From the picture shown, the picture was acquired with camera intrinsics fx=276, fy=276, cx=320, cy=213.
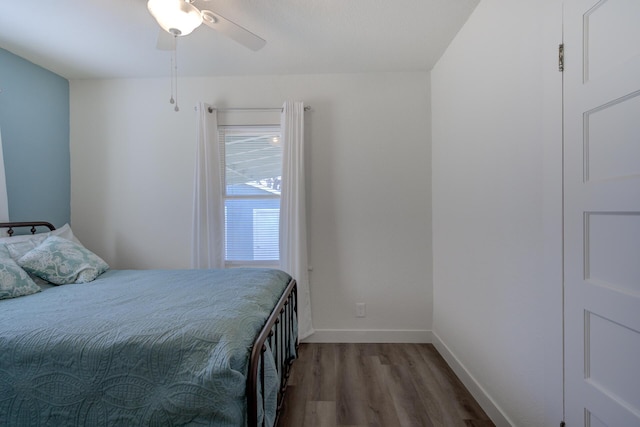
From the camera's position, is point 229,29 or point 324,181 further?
point 324,181

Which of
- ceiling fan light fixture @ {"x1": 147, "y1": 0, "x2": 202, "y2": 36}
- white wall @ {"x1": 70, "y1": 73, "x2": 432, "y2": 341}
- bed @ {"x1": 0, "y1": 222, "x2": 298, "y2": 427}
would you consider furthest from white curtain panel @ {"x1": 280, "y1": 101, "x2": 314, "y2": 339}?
bed @ {"x1": 0, "y1": 222, "x2": 298, "y2": 427}

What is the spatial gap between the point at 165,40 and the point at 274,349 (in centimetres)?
192

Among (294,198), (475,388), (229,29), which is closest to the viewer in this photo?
(229,29)

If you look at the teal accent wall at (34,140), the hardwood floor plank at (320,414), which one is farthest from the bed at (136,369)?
the teal accent wall at (34,140)

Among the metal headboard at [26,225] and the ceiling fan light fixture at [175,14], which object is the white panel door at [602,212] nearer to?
the ceiling fan light fixture at [175,14]

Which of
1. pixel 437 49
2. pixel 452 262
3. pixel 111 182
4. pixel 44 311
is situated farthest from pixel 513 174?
pixel 111 182

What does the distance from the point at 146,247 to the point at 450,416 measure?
286 centimetres

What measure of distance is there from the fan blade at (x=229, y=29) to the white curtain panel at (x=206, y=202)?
1054 millimetres

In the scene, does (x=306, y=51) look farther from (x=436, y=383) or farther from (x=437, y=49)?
(x=436, y=383)

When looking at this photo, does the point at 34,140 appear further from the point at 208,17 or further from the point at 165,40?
the point at 208,17

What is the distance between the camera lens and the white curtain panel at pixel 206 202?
2.56 meters

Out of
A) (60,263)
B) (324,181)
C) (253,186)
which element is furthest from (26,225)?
(324,181)

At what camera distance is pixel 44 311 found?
1287mm

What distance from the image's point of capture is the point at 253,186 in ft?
Answer: 8.88
